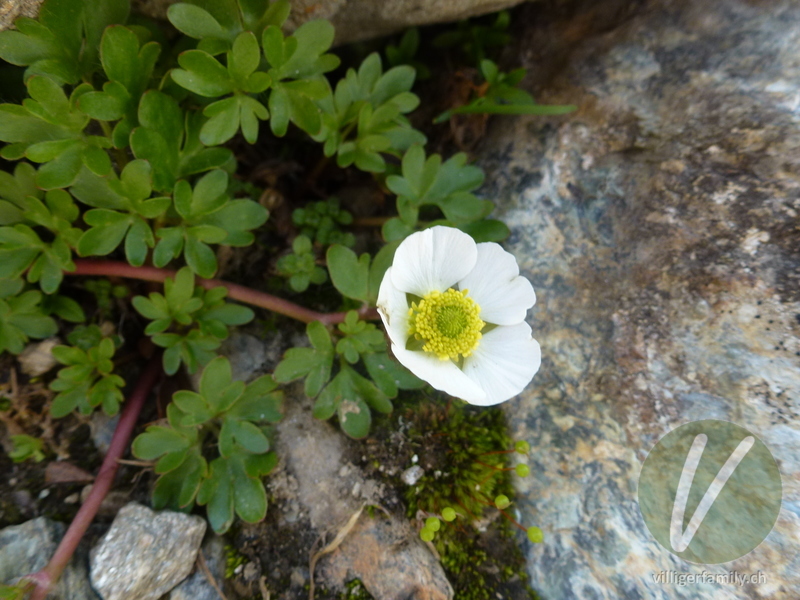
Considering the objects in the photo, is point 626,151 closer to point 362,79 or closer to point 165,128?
point 362,79

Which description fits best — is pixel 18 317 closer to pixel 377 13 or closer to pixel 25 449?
pixel 25 449

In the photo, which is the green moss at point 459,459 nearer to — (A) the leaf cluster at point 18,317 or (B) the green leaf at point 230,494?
(B) the green leaf at point 230,494

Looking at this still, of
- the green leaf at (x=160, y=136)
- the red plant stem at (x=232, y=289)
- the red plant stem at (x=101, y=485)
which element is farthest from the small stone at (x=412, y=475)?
the green leaf at (x=160, y=136)

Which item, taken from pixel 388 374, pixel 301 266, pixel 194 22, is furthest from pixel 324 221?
pixel 194 22

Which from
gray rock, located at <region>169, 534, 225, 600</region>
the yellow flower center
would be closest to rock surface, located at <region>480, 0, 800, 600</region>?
the yellow flower center

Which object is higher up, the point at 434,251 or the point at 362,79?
the point at 362,79

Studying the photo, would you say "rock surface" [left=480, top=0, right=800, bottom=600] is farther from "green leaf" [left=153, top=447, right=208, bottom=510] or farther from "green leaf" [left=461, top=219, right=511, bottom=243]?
"green leaf" [left=153, top=447, right=208, bottom=510]

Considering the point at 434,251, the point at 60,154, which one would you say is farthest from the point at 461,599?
the point at 60,154
